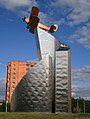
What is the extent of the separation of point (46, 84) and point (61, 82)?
6.14ft

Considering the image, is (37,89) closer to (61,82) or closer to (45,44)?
(61,82)

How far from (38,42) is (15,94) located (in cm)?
765

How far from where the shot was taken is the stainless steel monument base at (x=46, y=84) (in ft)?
104

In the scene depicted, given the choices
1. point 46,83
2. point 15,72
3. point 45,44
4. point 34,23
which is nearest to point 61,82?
point 46,83

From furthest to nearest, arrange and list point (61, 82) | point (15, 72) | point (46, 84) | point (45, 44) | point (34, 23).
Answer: point (15, 72)
point (34, 23)
point (45, 44)
point (61, 82)
point (46, 84)

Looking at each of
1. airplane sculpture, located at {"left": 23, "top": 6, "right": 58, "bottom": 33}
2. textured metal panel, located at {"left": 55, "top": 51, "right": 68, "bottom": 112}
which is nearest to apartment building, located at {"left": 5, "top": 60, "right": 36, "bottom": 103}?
airplane sculpture, located at {"left": 23, "top": 6, "right": 58, "bottom": 33}

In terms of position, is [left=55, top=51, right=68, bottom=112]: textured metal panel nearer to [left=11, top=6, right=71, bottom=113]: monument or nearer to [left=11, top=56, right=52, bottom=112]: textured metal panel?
[left=11, top=6, right=71, bottom=113]: monument

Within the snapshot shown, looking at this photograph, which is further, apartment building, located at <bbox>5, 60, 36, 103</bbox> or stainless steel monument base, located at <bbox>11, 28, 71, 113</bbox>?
apartment building, located at <bbox>5, 60, 36, 103</bbox>

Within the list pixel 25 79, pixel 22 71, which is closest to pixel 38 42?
pixel 25 79

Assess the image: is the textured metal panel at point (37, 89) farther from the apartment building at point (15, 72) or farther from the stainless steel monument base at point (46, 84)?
the apartment building at point (15, 72)

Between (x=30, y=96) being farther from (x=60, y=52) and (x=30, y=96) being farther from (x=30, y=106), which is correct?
(x=60, y=52)

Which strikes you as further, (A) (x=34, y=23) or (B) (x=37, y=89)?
(A) (x=34, y=23)

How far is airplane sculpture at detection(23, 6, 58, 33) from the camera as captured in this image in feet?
112

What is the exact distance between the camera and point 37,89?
105 ft
